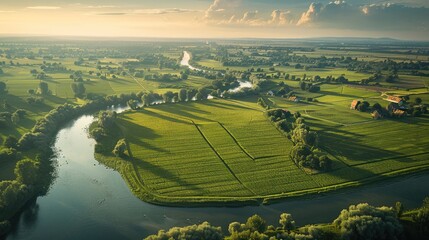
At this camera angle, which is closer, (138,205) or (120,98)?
(138,205)

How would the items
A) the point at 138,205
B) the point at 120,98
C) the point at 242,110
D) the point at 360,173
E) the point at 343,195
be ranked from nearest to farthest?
the point at 138,205, the point at 343,195, the point at 360,173, the point at 242,110, the point at 120,98

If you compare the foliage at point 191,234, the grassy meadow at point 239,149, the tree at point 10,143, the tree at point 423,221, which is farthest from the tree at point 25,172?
the tree at point 423,221

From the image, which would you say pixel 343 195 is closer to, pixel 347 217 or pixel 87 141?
pixel 347 217

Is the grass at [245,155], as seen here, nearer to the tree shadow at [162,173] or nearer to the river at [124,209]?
the tree shadow at [162,173]

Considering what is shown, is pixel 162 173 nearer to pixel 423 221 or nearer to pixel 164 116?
pixel 164 116

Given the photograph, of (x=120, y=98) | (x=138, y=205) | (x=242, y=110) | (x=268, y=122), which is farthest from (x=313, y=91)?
(x=138, y=205)

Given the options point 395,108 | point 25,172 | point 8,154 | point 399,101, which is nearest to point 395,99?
point 399,101
